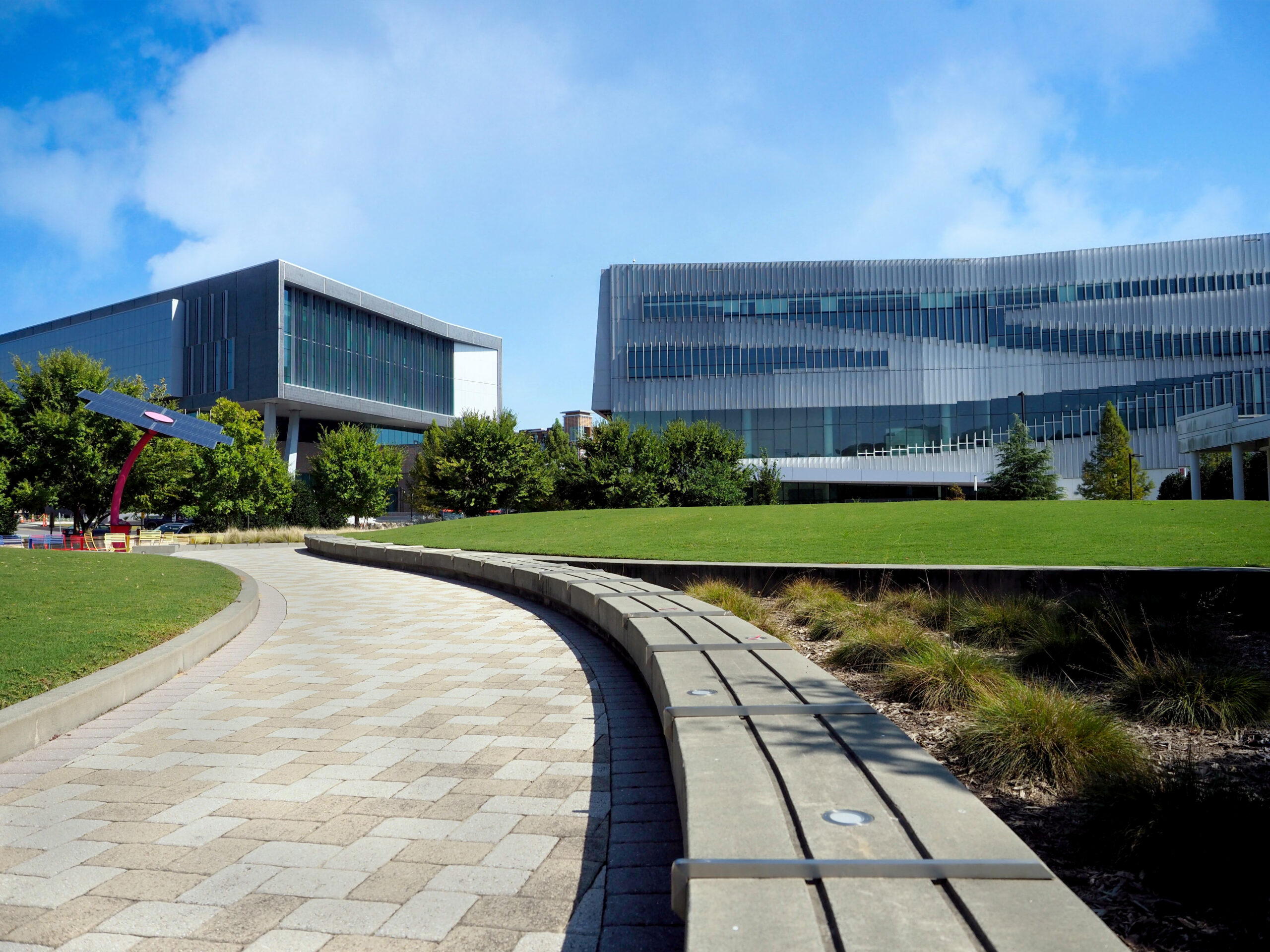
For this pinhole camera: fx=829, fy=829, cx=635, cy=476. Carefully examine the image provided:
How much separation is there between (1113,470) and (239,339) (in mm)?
60928

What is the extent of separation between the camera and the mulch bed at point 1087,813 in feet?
8.21

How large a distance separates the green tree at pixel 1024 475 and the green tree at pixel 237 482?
38871 millimetres

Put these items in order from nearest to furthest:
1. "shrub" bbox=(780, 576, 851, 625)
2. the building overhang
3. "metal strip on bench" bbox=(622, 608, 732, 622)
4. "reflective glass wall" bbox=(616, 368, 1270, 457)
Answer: "metal strip on bench" bbox=(622, 608, 732, 622), "shrub" bbox=(780, 576, 851, 625), the building overhang, "reflective glass wall" bbox=(616, 368, 1270, 457)

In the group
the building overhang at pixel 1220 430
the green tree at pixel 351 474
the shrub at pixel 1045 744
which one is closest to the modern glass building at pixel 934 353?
the building overhang at pixel 1220 430

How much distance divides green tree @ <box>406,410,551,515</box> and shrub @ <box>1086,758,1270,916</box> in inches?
1724

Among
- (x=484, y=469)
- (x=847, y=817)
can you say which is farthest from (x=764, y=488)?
(x=847, y=817)

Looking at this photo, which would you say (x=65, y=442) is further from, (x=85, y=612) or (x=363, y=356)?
(x=363, y=356)

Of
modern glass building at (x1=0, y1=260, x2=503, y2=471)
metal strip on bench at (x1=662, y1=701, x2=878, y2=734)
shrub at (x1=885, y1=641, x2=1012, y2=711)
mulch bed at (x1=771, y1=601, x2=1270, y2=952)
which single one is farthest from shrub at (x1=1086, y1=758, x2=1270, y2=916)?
modern glass building at (x1=0, y1=260, x2=503, y2=471)

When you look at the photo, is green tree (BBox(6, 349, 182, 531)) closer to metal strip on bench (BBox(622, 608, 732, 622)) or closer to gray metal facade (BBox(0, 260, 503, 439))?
gray metal facade (BBox(0, 260, 503, 439))

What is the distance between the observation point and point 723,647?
5.19 metres

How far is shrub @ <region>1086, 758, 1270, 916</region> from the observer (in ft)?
8.86

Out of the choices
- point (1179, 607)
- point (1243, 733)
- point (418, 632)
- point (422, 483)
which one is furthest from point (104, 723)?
point (422, 483)

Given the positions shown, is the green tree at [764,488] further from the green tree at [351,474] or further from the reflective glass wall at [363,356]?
the reflective glass wall at [363,356]

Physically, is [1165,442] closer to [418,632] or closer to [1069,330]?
[1069,330]
